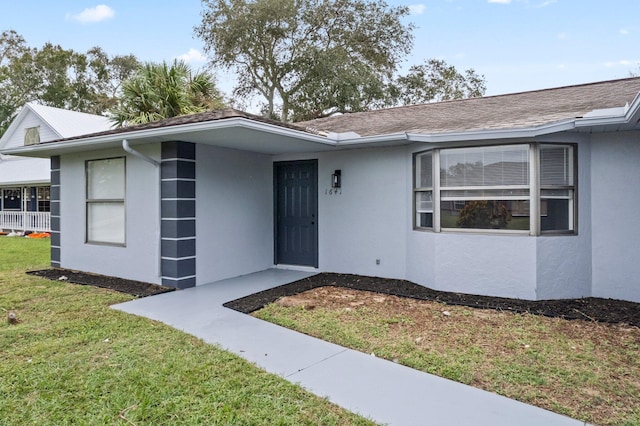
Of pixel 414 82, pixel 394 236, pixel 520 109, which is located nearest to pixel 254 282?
pixel 394 236

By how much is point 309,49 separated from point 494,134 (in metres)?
16.8

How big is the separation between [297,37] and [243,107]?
493 cm

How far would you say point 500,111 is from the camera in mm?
7016

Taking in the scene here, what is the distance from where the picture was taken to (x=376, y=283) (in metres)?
6.81

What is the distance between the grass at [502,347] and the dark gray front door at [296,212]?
2.31 meters

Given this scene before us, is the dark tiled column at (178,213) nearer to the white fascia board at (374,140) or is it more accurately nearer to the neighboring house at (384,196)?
the neighboring house at (384,196)

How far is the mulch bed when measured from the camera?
5.07 m

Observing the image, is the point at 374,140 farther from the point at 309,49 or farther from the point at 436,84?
the point at 436,84

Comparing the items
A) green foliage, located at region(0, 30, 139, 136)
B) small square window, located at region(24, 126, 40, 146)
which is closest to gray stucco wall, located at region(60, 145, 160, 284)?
small square window, located at region(24, 126, 40, 146)

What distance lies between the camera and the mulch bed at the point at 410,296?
5074mm

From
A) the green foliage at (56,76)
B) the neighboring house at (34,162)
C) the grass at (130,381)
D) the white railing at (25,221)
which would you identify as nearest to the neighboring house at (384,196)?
the grass at (130,381)

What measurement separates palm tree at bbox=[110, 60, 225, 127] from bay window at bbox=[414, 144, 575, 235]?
8.96m

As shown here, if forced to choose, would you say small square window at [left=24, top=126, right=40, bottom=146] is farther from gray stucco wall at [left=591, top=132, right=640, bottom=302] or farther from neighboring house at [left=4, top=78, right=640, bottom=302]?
gray stucco wall at [left=591, top=132, right=640, bottom=302]

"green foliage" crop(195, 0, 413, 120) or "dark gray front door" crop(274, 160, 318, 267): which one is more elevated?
"green foliage" crop(195, 0, 413, 120)
